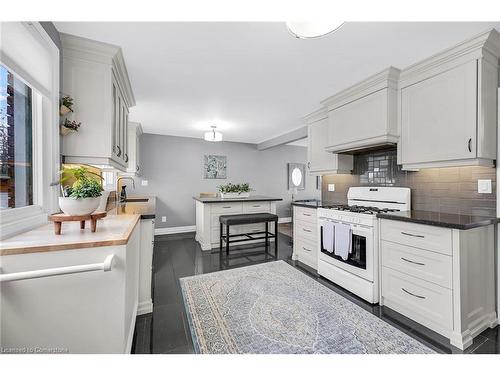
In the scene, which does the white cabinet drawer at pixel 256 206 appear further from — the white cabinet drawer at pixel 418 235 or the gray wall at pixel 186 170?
the white cabinet drawer at pixel 418 235

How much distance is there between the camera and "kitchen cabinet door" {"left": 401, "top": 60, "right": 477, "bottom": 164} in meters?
1.76

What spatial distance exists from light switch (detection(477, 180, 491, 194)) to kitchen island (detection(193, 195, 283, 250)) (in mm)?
2671

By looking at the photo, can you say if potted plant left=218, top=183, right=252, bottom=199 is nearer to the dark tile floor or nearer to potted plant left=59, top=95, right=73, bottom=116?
the dark tile floor

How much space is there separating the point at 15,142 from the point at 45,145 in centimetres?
21

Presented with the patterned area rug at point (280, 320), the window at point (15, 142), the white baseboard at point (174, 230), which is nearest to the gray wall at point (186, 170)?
the white baseboard at point (174, 230)

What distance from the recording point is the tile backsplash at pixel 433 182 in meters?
1.94

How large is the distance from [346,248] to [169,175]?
4.29m

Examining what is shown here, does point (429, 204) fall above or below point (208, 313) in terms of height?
above

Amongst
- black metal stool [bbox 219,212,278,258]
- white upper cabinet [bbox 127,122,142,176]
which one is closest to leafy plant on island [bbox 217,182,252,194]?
black metal stool [bbox 219,212,278,258]

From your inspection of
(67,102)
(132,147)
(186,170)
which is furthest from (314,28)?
(186,170)

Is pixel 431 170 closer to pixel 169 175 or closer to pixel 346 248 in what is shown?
pixel 346 248

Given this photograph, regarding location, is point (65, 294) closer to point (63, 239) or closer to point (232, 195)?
point (63, 239)

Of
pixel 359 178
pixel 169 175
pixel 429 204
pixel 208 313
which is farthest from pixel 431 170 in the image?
pixel 169 175

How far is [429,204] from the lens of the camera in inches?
89.4
